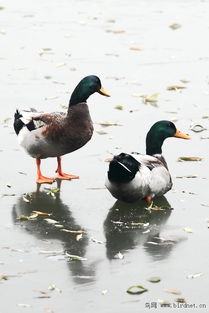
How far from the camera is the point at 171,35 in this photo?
1471cm

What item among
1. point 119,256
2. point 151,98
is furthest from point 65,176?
point 151,98

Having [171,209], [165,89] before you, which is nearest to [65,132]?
[171,209]

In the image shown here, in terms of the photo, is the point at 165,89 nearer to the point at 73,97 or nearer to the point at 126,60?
the point at 126,60

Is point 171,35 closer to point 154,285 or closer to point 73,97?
point 73,97

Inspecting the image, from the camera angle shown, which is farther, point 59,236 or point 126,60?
point 126,60

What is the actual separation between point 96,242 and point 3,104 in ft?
14.4

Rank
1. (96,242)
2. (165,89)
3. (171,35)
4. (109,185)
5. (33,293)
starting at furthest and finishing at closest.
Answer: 1. (171,35)
2. (165,89)
3. (109,185)
4. (96,242)
5. (33,293)

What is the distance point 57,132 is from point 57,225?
1347 mm

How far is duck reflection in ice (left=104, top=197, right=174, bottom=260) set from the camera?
7074 mm

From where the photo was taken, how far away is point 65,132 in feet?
28.3

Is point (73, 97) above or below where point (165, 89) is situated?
above

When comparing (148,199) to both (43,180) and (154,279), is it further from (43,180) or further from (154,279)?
(154,279)

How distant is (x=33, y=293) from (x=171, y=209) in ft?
7.24

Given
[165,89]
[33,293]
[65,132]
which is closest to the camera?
[33,293]
